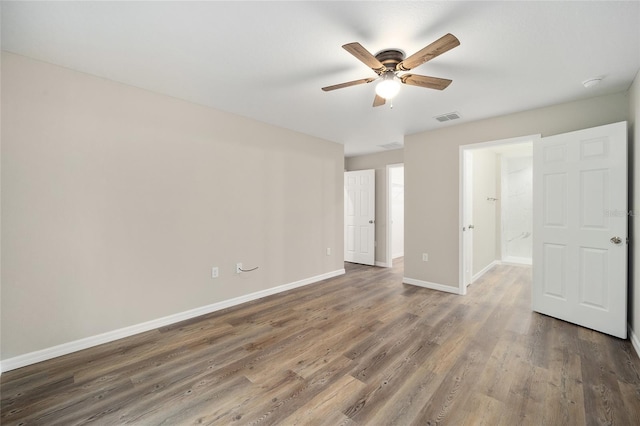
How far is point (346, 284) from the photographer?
14.7 feet

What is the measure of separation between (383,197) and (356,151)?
1180mm

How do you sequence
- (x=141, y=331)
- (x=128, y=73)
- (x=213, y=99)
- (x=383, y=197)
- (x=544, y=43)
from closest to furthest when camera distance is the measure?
(x=544, y=43)
(x=128, y=73)
(x=141, y=331)
(x=213, y=99)
(x=383, y=197)

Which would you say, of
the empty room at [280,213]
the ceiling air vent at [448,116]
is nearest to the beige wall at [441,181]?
the empty room at [280,213]

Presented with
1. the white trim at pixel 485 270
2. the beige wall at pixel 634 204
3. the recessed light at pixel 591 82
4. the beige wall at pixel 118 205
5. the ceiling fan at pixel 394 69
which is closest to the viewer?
the ceiling fan at pixel 394 69

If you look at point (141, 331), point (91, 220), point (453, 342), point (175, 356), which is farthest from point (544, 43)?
point (141, 331)

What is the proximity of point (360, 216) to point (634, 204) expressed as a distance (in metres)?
4.10

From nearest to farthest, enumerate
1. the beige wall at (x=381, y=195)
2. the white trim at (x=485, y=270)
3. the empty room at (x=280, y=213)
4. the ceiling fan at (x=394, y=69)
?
the empty room at (x=280, y=213) → the ceiling fan at (x=394, y=69) → the white trim at (x=485, y=270) → the beige wall at (x=381, y=195)

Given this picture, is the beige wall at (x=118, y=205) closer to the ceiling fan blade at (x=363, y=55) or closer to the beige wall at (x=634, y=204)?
the ceiling fan blade at (x=363, y=55)

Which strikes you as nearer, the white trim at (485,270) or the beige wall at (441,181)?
the beige wall at (441,181)

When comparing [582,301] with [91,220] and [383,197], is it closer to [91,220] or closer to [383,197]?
[383,197]

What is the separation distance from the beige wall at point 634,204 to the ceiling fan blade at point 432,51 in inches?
85.4

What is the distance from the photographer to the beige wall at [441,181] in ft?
11.2

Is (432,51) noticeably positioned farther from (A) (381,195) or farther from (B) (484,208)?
(B) (484,208)

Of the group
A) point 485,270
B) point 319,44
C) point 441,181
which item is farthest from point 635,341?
point 319,44
